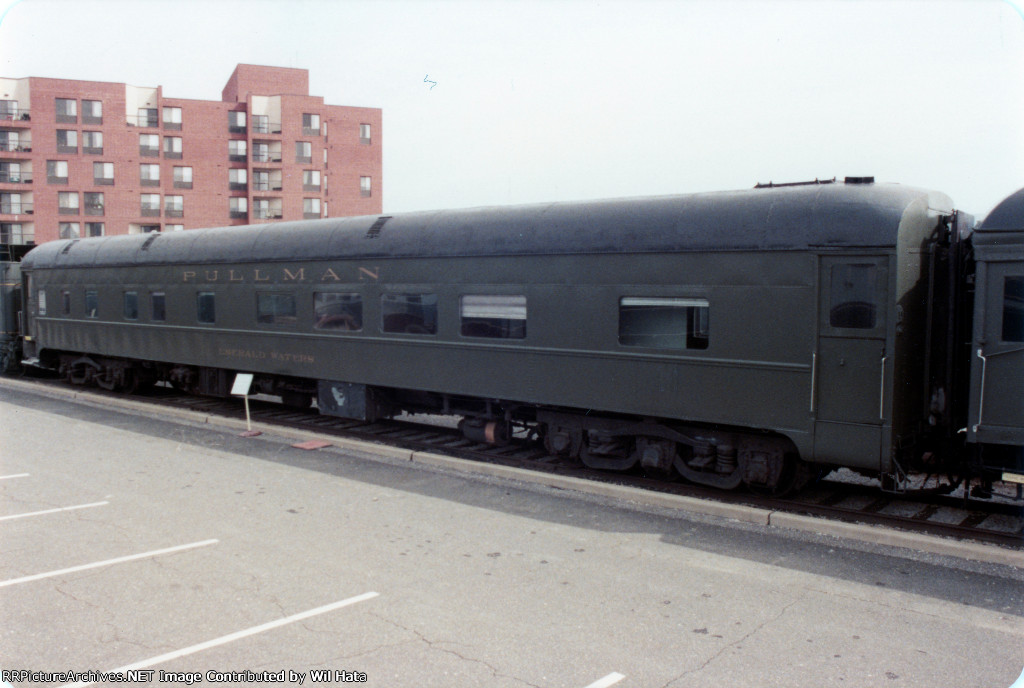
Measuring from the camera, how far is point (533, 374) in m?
10.7

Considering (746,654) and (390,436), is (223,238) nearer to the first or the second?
(390,436)

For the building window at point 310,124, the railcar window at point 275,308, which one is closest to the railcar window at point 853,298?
the railcar window at point 275,308

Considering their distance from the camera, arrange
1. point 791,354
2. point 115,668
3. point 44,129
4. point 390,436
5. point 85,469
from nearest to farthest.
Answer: point 115,668 → point 791,354 → point 85,469 → point 390,436 → point 44,129

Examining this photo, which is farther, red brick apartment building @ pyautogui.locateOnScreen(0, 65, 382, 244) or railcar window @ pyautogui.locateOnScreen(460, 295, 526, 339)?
red brick apartment building @ pyautogui.locateOnScreen(0, 65, 382, 244)

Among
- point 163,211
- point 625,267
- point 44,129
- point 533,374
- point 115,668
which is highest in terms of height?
point 44,129

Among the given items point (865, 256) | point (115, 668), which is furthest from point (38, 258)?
point (865, 256)

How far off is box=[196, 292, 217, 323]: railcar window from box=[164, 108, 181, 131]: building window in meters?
57.0

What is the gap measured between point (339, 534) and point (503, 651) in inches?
120

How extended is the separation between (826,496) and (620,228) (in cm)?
407

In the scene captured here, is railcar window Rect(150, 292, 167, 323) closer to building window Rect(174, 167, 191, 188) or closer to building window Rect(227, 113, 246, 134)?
building window Rect(174, 167, 191, 188)

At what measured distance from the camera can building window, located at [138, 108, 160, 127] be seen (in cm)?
6525

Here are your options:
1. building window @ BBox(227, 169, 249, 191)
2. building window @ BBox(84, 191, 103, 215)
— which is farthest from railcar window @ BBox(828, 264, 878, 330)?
building window @ BBox(84, 191, 103, 215)

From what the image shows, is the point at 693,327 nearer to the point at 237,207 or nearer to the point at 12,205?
the point at 237,207

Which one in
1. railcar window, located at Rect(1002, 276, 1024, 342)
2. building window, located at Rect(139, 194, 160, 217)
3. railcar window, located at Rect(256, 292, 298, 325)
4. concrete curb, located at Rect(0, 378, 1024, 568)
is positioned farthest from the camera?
building window, located at Rect(139, 194, 160, 217)
